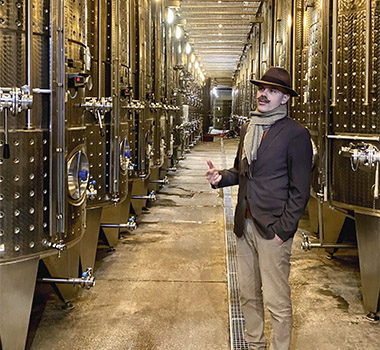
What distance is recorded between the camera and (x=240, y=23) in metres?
13.9

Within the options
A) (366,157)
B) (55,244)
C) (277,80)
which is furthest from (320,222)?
(55,244)

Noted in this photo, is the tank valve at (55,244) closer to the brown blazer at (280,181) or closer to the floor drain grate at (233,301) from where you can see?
the brown blazer at (280,181)

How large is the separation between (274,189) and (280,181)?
5 cm

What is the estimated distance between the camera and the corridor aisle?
2.98 metres

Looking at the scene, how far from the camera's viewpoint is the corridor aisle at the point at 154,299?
9.77 ft

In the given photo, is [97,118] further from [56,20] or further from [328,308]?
[328,308]

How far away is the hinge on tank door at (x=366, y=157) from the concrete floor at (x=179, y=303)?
0.92 metres

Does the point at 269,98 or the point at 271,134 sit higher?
the point at 269,98

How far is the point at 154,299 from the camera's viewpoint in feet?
11.9

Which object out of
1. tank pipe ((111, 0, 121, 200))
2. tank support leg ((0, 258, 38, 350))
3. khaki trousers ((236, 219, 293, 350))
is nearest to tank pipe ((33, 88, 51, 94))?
tank support leg ((0, 258, 38, 350))

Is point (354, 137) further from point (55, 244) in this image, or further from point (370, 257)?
point (55, 244)

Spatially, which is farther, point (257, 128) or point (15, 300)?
point (15, 300)

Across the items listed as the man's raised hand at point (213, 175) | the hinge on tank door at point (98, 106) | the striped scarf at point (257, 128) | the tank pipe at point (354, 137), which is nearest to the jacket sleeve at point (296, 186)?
the striped scarf at point (257, 128)

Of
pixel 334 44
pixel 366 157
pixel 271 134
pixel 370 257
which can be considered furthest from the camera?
pixel 334 44
